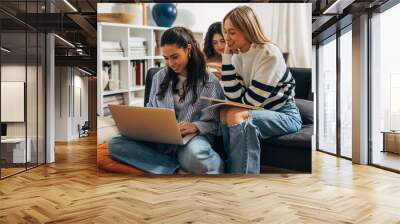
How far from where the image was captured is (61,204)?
420 cm

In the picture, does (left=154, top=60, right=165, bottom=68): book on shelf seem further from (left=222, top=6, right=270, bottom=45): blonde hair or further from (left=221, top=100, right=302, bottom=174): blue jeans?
(left=221, top=100, right=302, bottom=174): blue jeans

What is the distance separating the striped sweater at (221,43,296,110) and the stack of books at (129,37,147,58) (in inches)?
45.3

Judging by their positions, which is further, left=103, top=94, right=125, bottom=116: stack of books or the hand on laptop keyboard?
left=103, top=94, right=125, bottom=116: stack of books

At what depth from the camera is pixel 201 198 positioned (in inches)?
177

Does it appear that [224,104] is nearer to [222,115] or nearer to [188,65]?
[222,115]

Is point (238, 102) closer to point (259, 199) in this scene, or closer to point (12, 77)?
point (259, 199)

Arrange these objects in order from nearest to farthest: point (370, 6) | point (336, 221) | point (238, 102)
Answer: point (336, 221)
point (238, 102)
point (370, 6)

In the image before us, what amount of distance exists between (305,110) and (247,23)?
4.90 feet

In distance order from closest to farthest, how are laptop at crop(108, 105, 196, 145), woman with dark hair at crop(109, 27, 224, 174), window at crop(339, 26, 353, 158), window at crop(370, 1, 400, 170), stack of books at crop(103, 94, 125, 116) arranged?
laptop at crop(108, 105, 196, 145) < woman with dark hair at crop(109, 27, 224, 174) < stack of books at crop(103, 94, 125, 116) < window at crop(370, 1, 400, 170) < window at crop(339, 26, 353, 158)

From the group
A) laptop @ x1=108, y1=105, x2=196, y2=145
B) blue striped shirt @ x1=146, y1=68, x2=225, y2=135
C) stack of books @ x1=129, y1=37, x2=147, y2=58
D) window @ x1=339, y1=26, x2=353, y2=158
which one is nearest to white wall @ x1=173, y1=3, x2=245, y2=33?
stack of books @ x1=129, y1=37, x2=147, y2=58

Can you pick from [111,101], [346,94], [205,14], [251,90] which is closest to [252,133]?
[251,90]

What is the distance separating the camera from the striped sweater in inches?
218

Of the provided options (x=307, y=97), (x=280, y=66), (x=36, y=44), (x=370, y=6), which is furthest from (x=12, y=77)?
(x=370, y=6)

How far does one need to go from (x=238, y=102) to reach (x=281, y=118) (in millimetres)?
645
